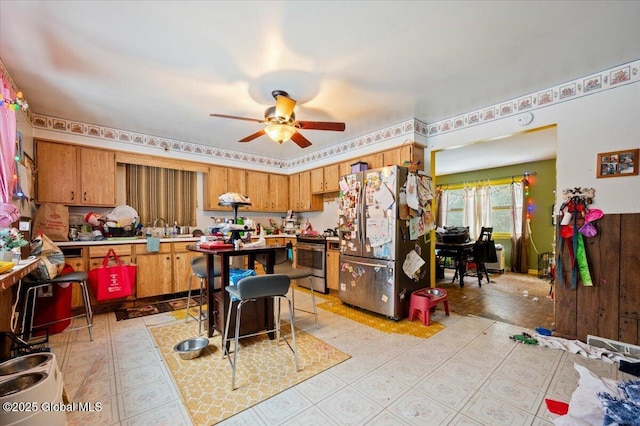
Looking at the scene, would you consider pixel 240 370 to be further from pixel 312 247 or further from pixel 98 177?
pixel 98 177

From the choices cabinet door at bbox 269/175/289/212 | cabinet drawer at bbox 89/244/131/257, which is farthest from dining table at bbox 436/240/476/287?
cabinet drawer at bbox 89/244/131/257

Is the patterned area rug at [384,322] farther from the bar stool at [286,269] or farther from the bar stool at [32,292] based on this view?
the bar stool at [32,292]

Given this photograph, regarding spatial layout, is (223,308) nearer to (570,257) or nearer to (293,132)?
(293,132)

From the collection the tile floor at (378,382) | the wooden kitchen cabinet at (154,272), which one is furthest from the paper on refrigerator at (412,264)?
the wooden kitchen cabinet at (154,272)

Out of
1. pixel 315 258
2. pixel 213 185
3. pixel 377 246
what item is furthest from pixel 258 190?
pixel 377 246

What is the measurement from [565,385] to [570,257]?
1.27m

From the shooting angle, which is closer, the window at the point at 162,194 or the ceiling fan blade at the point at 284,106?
the ceiling fan blade at the point at 284,106

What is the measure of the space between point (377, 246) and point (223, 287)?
1796mm

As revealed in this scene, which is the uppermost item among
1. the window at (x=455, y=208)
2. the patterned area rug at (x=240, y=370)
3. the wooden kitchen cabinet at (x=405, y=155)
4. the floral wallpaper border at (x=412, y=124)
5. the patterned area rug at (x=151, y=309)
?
the floral wallpaper border at (x=412, y=124)

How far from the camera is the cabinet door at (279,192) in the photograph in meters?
5.58

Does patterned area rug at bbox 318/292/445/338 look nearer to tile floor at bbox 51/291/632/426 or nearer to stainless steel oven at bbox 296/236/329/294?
tile floor at bbox 51/291/632/426

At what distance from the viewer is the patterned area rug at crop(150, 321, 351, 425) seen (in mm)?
1729

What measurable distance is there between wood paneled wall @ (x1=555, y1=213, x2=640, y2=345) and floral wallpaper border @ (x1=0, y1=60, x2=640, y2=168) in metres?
1.26

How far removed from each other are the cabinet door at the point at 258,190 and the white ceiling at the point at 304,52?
2.06 metres
